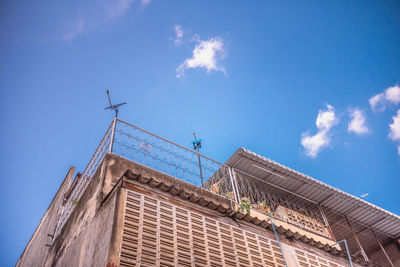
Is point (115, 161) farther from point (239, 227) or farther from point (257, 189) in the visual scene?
point (257, 189)

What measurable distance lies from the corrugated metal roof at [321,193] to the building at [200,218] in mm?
32

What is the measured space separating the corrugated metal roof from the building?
0.03 metres

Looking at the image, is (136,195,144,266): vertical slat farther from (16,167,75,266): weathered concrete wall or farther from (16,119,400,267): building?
(16,167,75,266): weathered concrete wall

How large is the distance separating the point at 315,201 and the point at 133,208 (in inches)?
302

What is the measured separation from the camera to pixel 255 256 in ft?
23.8

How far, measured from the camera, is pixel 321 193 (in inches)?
455

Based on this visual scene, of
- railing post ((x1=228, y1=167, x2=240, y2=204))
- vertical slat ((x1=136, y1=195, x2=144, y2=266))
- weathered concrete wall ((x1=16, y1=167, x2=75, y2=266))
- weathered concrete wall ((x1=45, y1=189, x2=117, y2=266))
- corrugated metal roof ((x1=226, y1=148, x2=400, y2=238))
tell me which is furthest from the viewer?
corrugated metal roof ((x1=226, y1=148, x2=400, y2=238))

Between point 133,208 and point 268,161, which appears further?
point 268,161

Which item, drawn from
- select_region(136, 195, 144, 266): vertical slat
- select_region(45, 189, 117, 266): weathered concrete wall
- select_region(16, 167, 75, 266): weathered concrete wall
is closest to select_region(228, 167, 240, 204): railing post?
select_region(136, 195, 144, 266): vertical slat

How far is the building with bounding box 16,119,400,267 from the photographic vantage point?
6.04 meters

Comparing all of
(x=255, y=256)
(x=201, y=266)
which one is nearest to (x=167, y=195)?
(x=201, y=266)

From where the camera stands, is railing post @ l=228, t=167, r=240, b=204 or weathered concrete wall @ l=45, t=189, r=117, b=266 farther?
railing post @ l=228, t=167, r=240, b=204

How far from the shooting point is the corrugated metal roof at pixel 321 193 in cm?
1062

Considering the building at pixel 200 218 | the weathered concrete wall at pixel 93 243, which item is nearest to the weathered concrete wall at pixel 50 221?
the building at pixel 200 218
